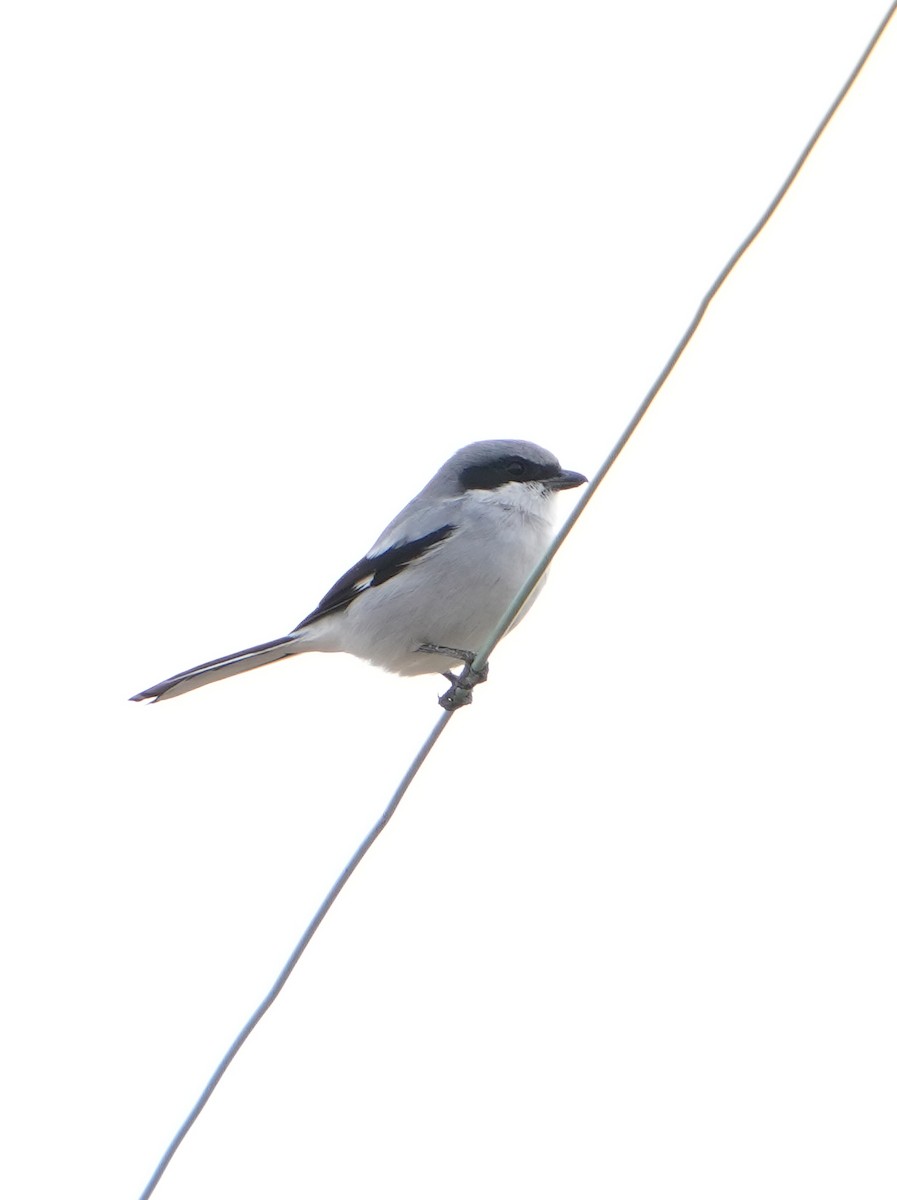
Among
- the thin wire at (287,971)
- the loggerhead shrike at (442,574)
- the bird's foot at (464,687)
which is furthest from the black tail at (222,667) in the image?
the thin wire at (287,971)

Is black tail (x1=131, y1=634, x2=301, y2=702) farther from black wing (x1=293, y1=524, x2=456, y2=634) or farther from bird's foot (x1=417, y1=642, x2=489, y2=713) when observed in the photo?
bird's foot (x1=417, y1=642, x2=489, y2=713)

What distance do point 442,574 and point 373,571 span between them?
44 cm

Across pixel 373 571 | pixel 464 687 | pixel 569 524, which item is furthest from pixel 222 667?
pixel 569 524

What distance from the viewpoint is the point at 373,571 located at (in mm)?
5555

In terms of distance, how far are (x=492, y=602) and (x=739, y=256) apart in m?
2.60

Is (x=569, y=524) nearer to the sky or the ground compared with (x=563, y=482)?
nearer to the ground

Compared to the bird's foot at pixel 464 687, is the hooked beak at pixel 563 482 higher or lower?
higher

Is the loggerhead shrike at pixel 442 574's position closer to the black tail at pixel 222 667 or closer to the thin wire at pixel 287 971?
the black tail at pixel 222 667

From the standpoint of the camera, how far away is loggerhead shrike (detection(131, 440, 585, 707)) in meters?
5.17


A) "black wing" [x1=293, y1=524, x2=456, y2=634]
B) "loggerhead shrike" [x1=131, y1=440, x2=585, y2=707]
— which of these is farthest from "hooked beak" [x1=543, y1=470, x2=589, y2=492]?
"black wing" [x1=293, y1=524, x2=456, y2=634]

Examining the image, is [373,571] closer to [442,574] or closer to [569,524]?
[442,574]

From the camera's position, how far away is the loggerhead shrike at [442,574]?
517 cm

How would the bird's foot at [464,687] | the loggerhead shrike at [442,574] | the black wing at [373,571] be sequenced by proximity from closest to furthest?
the bird's foot at [464,687], the loggerhead shrike at [442,574], the black wing at [373,571]

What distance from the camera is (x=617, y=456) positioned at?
2980 millimetres
